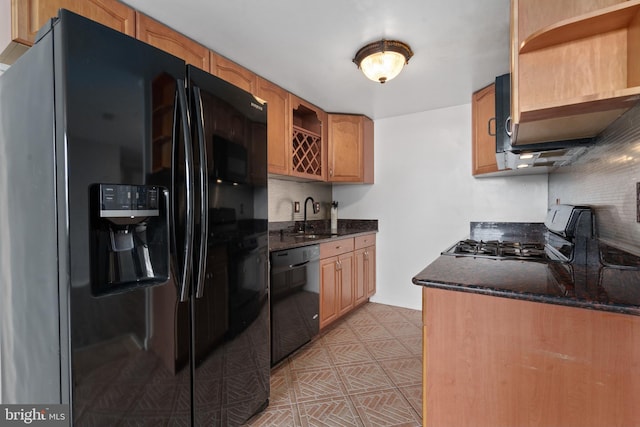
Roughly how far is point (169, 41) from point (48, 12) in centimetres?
55

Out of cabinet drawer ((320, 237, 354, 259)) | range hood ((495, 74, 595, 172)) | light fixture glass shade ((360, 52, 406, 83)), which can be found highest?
light fixture glass shade ((360, 52, 406, 83))

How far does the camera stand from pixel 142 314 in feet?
3.51

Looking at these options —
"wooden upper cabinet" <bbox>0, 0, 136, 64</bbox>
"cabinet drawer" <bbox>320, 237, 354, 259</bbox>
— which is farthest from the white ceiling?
"cabinet drawer" <bbox>320, 237, 354, 259</bbox>

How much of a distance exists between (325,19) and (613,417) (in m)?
2.07

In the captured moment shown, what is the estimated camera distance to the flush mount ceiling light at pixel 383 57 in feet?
6.20

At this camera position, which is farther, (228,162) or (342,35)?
(342,35)

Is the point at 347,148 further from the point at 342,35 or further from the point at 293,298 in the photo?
the point at 293,298

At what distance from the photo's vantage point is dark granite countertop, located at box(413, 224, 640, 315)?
85 cm

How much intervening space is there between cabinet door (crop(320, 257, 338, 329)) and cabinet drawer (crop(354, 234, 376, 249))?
1.58 feet

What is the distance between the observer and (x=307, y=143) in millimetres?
2998

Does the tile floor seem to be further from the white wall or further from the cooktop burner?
the cooktop burner

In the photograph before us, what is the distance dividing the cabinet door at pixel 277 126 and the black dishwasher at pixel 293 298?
76 cm

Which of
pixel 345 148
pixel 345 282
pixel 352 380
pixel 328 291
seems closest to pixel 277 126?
pixel 345 148

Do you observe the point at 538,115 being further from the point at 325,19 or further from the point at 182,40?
the point at 182,40
